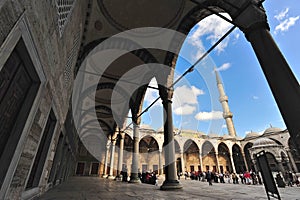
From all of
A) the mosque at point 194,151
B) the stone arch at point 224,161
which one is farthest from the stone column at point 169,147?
the stone arch at point 224,161

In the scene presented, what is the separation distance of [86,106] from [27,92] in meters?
11.6

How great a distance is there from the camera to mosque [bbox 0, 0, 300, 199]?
73.5 inches

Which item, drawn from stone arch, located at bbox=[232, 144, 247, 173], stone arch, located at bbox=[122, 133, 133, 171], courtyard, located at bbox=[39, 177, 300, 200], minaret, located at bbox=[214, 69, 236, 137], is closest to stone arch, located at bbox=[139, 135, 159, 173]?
stone arch, located at bbox=[122, 133, 133, 171]

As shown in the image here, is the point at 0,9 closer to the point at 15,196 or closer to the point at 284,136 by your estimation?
the point at 15,196

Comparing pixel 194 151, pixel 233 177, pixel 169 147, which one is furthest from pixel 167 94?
pixel 194 151

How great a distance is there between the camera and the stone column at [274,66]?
2.63 meters

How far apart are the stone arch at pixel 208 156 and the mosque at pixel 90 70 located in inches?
525

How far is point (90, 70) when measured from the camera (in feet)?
30.7

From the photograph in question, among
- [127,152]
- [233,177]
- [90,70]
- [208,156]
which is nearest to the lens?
[90,70]

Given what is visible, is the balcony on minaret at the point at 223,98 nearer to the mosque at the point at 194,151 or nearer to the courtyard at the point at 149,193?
the mosque at the point at 194,151

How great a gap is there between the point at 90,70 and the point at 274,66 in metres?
8.76

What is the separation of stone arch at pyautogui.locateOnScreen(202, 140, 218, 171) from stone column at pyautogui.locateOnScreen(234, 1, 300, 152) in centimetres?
2953

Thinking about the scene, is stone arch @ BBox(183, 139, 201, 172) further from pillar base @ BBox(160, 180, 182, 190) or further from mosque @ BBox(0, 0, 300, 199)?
pillar base @ BBox(160, 180, 182, 190)

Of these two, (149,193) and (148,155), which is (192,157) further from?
(149,193)
